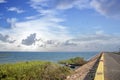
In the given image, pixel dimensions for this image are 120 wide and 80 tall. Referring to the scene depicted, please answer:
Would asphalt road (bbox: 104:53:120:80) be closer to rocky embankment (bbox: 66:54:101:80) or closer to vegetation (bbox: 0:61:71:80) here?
rocky embankment (bbox: 66:54:101:80)

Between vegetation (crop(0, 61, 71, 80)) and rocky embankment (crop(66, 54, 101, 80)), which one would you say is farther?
vegetation (crop(0, 61, 71, 80))

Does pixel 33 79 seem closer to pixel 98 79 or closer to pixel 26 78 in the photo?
pixel 26 78

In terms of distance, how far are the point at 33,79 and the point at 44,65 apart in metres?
5.70

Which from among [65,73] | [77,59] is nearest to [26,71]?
[65,73]

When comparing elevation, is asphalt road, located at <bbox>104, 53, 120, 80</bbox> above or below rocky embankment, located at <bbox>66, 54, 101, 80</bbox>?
above

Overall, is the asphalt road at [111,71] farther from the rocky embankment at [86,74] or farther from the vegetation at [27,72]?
the vegetation at [27,72]

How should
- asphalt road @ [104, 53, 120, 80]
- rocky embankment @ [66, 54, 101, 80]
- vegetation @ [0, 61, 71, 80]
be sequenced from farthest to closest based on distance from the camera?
vegetation @ [0, 61, 71, 80] → rocky embankment @ [66, 54, 101, 80] → asphalt road @ [104, 53, 120, 80]

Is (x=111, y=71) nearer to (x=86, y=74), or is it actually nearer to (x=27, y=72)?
(x=86, y=74)

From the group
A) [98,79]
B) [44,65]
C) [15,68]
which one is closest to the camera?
[98,79]

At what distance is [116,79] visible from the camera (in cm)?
1477

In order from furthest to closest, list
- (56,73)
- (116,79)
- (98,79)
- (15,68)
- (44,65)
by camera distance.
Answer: (44,65) → (56,73) → (15,68) → (116,79) → (98,79)

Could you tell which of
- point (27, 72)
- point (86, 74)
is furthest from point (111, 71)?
point (27, 72)

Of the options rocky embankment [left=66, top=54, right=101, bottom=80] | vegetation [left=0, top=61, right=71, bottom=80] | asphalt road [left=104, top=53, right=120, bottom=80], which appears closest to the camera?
asphalt road [left=104, top=53, right=120, bottom=80]

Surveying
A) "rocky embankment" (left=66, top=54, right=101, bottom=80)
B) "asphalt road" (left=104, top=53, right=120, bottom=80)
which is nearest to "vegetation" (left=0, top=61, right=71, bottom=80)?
"rocky embankment" (left=66, top=54, right=101, bottom=80)
